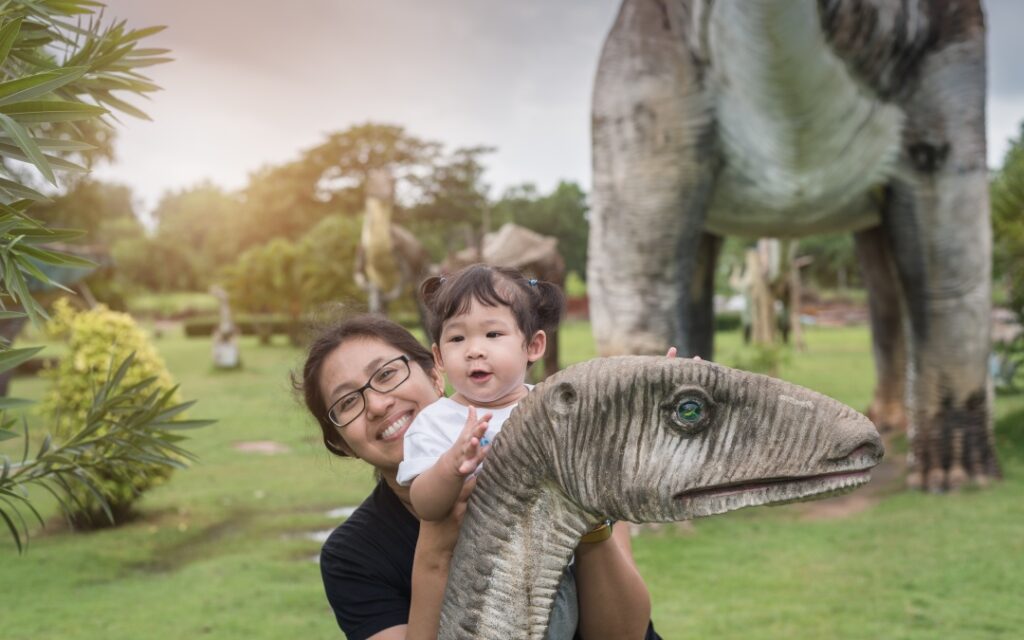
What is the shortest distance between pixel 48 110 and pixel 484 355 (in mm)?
827

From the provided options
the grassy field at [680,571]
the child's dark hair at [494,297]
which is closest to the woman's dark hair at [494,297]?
the child's dark hair at [494,297]

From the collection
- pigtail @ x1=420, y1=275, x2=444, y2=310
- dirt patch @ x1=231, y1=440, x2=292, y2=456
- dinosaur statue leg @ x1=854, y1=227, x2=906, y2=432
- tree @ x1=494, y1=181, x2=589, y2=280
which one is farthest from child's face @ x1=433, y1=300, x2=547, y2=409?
tree @ x1=494, y1=181, x2=589, y2=280

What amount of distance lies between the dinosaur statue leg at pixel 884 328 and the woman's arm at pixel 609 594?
5093 mm

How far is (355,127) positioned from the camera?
109ft

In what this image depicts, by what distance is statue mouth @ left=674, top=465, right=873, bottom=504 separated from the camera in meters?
1.17

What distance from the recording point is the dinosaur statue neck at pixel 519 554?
1.28m

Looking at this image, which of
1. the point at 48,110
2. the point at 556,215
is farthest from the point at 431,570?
the point at 556,215

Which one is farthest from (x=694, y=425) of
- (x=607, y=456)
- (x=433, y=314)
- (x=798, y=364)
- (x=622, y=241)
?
(x=798, y=364)

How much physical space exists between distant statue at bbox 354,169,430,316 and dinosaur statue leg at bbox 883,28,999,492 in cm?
968

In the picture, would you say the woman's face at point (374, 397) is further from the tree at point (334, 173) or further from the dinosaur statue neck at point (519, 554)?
the tree at point (334, 173)

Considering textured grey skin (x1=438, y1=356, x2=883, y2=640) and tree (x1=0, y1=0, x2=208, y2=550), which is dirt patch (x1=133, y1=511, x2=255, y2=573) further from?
textured grey skin (x1=438, y1=356, x2=883, y2=640)

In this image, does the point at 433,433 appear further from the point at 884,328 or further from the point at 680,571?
the point at 884,328

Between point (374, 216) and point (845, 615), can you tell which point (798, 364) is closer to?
point (374, 216)

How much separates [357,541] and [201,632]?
2.20 m
